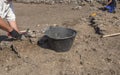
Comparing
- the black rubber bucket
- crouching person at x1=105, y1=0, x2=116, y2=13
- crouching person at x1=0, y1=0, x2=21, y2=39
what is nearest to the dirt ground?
the black rubber bucket

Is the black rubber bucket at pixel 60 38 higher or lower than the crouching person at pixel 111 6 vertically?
higher

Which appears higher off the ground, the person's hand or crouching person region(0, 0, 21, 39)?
crouching person region(0, 0, 21, 39)

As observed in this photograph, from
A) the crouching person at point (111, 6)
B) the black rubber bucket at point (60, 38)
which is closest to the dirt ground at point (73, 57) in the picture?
the black rubber bucket at point (60, 38)

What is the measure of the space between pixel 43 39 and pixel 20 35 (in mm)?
521

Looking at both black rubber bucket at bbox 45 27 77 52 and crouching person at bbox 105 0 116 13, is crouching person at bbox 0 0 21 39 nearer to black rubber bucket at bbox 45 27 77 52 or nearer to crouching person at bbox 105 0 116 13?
black rubber bucket at bbox 45 27 77 52

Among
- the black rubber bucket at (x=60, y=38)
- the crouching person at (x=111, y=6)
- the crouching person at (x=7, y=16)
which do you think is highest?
the crouching person at (x=7, y=16)

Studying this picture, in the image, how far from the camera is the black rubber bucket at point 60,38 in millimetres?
5523

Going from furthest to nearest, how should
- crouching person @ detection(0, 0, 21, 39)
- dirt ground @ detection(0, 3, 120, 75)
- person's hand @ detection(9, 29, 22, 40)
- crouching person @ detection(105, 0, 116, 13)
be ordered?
crouching person @ detection(105, 0, 116, 13) → person's hand @ detection(9, 29, 22, 40) → crouching person @ detection(0, 0, 21, 39) → dirt ground @ detection(0, 3, 120, 75)

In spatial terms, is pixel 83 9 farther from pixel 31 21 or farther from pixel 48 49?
pixel 48 49

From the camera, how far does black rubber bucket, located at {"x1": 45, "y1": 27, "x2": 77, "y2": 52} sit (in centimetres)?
552

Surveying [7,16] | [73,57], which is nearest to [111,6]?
[73,57]

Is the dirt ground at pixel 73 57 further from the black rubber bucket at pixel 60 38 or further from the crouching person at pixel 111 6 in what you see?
the crouching person at pixel 111 6

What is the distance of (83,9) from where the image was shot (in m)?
8.95

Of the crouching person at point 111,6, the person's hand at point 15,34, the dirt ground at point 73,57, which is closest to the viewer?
the dirt ground at point 73,57
